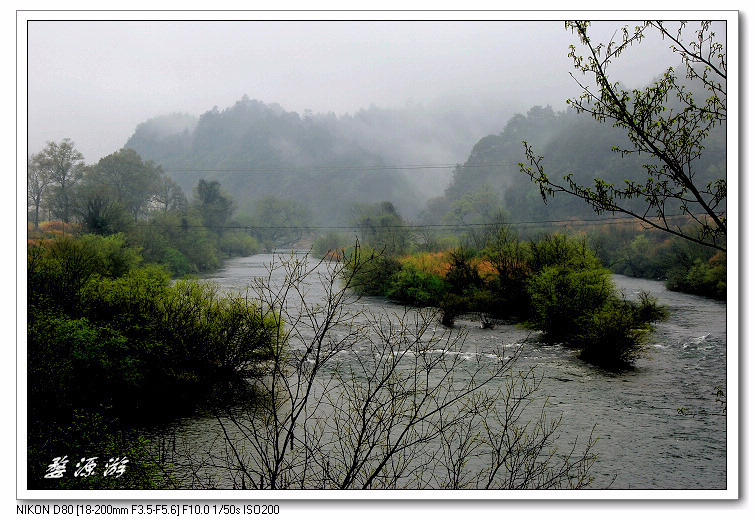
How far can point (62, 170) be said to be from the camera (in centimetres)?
570

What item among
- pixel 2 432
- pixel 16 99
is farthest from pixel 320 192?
pixel 2 432

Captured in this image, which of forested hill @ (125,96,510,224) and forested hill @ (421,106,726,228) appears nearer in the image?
forested hill @ (421,106,726,228)

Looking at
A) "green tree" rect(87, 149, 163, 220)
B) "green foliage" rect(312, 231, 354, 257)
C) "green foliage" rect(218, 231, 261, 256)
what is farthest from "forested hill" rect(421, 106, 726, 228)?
"green tree" rect(87, 149, 163, 220)

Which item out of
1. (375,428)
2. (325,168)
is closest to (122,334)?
(325,168)

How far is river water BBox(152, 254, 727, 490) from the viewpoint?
5.48 metres

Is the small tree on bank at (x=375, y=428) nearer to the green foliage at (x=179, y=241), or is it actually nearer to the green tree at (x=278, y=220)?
the green tree at (x=278, y=220)

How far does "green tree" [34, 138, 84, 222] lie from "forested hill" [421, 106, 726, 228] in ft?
14.9

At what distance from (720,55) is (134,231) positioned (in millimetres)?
6782

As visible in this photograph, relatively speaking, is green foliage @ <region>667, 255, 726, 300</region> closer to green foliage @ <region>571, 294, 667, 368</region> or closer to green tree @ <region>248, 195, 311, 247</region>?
green foliage @ <region>571, 294, 667, 368</region>

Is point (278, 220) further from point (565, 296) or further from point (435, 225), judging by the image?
point (565, 296)

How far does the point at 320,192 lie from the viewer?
8.02 m

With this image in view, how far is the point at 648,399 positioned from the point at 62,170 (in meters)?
7.64

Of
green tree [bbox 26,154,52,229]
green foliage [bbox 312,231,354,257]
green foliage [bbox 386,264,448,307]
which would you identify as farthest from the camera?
green foliage [bbox 386,264,448,307]

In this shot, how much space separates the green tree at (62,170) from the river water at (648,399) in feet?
6.29
